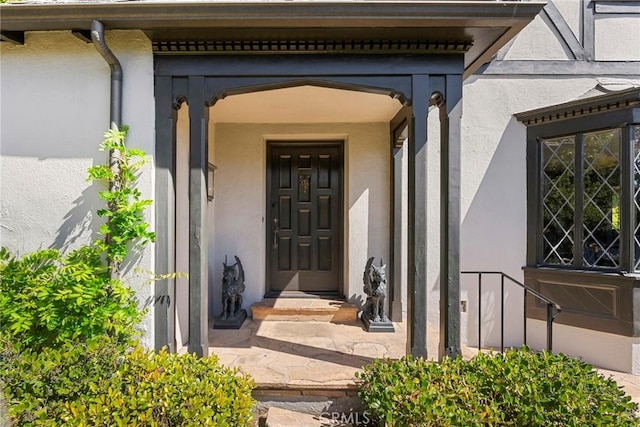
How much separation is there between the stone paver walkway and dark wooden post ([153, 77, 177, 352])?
0.63 m

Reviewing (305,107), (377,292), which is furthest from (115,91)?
(377,292)

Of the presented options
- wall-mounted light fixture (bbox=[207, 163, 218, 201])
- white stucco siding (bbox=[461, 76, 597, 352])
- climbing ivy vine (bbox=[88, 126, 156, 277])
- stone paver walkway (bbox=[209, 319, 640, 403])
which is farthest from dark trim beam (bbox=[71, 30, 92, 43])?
white stucco siding (bbox=[461, 76, 597, 352])

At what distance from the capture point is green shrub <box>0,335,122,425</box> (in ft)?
6.39

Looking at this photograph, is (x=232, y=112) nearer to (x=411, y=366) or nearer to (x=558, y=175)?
(x=411, y=366)

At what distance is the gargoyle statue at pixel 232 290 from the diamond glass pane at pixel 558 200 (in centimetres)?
368

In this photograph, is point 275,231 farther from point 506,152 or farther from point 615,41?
point 615,41

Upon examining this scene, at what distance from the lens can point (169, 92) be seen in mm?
2740

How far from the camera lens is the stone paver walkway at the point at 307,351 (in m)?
2.73

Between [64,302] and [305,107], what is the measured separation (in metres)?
2.88

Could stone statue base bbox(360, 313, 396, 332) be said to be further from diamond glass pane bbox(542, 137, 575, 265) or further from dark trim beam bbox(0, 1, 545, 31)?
dark trim beam bbox(0, 1, 545, 31)

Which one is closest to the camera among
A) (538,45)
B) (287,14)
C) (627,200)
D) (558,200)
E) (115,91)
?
(287,14)

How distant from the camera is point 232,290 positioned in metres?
4.05

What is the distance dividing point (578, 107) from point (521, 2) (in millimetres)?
2036

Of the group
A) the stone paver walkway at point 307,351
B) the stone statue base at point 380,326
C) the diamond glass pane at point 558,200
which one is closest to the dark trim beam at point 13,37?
the stone paver walkway at point 307,351
